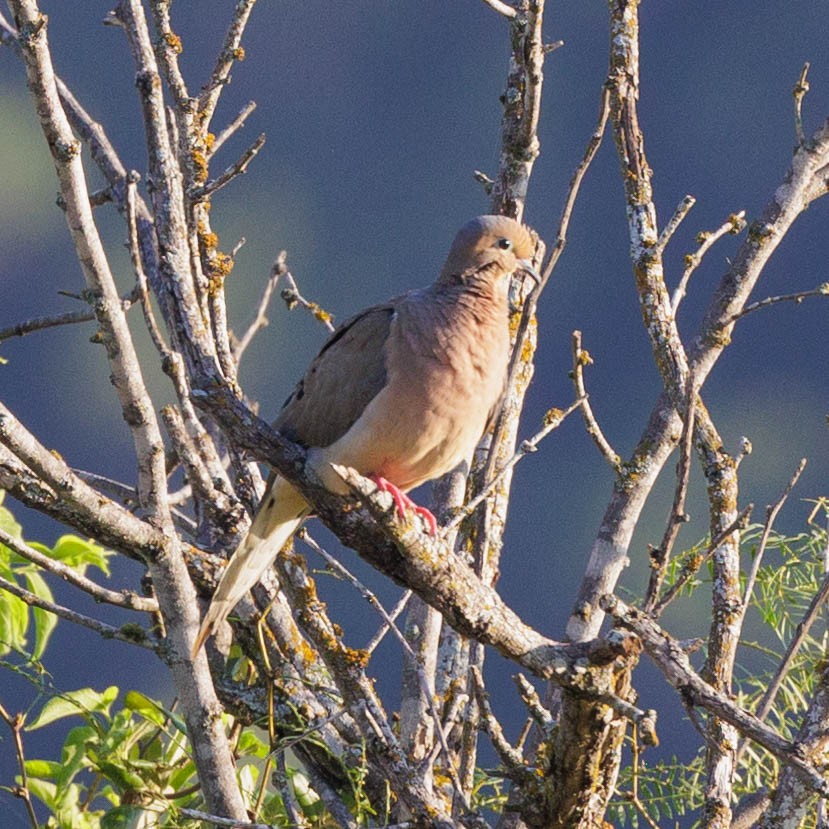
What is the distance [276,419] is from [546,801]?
4.17ft

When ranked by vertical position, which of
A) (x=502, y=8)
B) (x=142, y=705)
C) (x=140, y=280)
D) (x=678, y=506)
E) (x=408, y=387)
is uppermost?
(x=502, y=8)

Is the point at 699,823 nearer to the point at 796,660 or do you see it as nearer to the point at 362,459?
the point at 796,660

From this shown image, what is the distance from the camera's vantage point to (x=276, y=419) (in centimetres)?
325

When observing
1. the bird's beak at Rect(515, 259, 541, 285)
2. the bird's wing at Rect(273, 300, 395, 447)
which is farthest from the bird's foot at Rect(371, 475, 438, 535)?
the bird's beak at Rect(515, 259, 541, 285)

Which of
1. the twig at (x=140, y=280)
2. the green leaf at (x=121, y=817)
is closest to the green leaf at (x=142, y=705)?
the green leaf at (x=121, y=817)

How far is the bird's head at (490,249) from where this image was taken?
10.5 feet

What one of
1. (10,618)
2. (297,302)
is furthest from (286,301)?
(10,618)

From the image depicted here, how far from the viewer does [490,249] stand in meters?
3.23

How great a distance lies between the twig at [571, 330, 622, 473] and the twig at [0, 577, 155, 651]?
1.09 m

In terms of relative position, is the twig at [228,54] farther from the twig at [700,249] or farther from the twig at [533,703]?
the twig at [533,703]

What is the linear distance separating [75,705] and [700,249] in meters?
1.86

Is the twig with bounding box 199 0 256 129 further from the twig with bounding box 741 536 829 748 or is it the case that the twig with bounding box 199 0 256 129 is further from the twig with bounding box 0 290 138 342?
the twig with bounding box 741 536 829 748

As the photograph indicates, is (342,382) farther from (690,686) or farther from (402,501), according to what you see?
(690,686)

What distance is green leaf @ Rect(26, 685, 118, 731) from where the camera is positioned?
2.89 m
